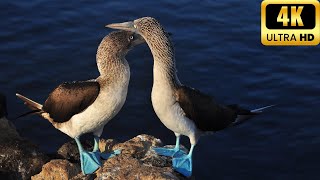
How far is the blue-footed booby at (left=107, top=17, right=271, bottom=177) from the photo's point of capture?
6.89 meters

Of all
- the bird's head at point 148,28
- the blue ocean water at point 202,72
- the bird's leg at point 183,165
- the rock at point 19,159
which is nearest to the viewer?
the bird's head at point 148,28

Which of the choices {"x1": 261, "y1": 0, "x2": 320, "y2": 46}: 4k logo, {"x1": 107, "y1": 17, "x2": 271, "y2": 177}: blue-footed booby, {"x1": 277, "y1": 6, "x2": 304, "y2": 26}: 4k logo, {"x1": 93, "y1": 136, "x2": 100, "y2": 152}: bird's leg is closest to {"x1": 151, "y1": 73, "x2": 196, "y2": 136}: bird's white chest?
{"x1": 107, "y1": 17, "x2": 271, "y2": 177}: blue-footed booby

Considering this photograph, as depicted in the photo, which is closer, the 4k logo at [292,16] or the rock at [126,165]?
the rock at [126,165]

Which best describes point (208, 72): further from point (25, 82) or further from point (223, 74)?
point (25, 82)

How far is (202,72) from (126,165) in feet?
17.1

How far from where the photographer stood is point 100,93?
706 cm

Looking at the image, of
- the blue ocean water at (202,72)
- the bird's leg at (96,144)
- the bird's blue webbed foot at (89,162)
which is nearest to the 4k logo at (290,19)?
the blue ocean water at (202,72)

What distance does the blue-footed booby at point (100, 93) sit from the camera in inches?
277

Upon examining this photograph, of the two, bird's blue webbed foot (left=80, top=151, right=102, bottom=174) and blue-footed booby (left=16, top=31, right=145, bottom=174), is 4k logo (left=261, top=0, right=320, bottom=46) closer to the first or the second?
blue-footed booby (left=16, top=31, right=145, bottom=174)

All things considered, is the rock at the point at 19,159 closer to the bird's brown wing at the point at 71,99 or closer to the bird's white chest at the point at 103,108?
the bird's brown wing at the point at 71,99

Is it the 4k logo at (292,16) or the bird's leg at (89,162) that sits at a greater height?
the 4k logo at (292,16)

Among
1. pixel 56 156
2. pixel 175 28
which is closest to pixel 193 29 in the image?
pixel 175 28

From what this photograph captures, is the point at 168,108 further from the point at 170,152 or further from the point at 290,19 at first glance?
the point at 290,19

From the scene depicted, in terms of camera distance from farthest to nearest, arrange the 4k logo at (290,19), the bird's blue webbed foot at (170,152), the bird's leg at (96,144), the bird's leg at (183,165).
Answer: the 4k logo at (290,19) < the bird's leg at (96,144) < the bird's blue webbed foot at (170,152) < the bird's leg at (183,165)
